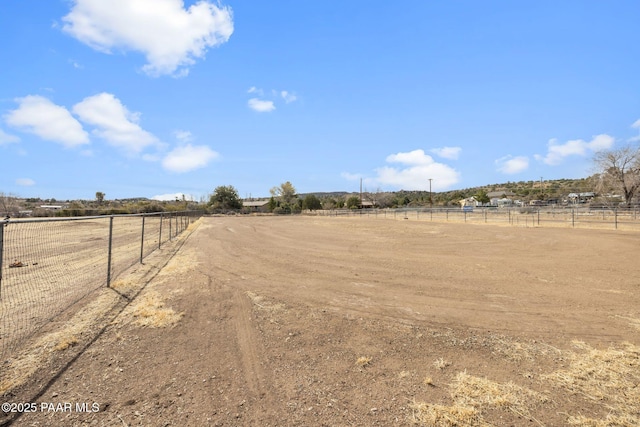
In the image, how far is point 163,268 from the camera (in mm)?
10492

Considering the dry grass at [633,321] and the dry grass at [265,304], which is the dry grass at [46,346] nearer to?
the dry grass at [265,304]

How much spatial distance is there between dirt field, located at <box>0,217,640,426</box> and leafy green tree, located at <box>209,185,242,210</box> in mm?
86441

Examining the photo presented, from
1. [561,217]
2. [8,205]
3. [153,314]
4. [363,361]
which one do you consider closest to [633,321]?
[363,361]

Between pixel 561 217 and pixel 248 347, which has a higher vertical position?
pixel 561 217

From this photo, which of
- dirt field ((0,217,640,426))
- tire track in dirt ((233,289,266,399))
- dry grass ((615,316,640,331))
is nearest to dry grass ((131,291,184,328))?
dirt field ((0,217,640,426))

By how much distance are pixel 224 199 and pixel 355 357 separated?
92512 mm

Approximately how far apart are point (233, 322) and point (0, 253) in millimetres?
3336

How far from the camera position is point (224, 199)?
92.2 metres

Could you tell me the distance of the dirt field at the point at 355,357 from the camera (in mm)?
3180

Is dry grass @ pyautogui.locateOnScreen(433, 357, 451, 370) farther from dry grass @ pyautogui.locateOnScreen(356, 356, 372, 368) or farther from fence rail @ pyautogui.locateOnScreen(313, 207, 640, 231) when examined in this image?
fence rail @ pyautogui.locateOnScreen(313, 207, 640, 231)

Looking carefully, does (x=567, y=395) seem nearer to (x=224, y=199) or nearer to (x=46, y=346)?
(x=46, y=346)

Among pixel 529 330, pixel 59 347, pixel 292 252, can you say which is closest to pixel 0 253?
pixel 59 347

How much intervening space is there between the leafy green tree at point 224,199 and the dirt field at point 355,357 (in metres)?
86.4

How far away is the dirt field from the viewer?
125 inches
